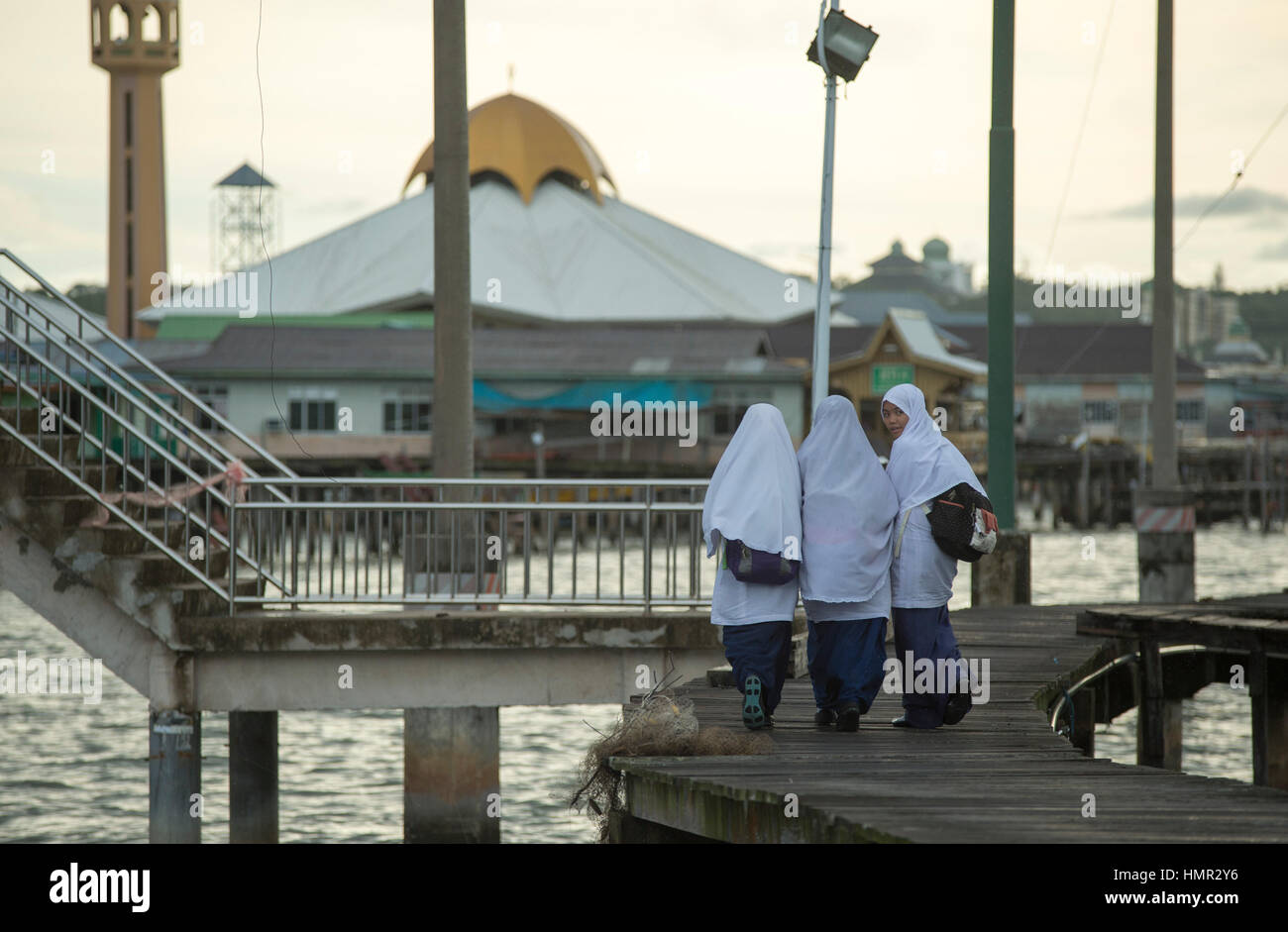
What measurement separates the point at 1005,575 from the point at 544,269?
6518cm

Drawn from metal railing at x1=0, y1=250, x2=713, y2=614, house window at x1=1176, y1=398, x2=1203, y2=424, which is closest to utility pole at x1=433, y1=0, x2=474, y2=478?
metal railing at x1=0, y1=250, x2=713, y2=614

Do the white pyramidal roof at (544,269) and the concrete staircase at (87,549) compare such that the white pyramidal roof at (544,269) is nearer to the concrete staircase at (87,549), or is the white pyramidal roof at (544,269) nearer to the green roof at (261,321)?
the green roof at (261,321)

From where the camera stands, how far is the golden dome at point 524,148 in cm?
8469

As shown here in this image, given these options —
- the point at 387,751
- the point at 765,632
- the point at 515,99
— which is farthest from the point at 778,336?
the point at 765,632

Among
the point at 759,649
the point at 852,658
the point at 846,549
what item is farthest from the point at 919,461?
the point at 759,649

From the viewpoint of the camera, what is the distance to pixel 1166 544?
60.7ft

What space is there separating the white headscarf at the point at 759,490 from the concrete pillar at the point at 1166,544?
11579 mm

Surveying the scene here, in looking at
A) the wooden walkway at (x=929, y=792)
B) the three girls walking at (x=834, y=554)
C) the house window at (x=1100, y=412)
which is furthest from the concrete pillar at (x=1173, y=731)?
the house window at (x=1100, y=412)

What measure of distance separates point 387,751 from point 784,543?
14.4 metres

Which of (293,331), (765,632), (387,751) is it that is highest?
(293,331)

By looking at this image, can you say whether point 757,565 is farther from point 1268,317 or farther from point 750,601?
point 1268,317

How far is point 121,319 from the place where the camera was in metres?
71.6
